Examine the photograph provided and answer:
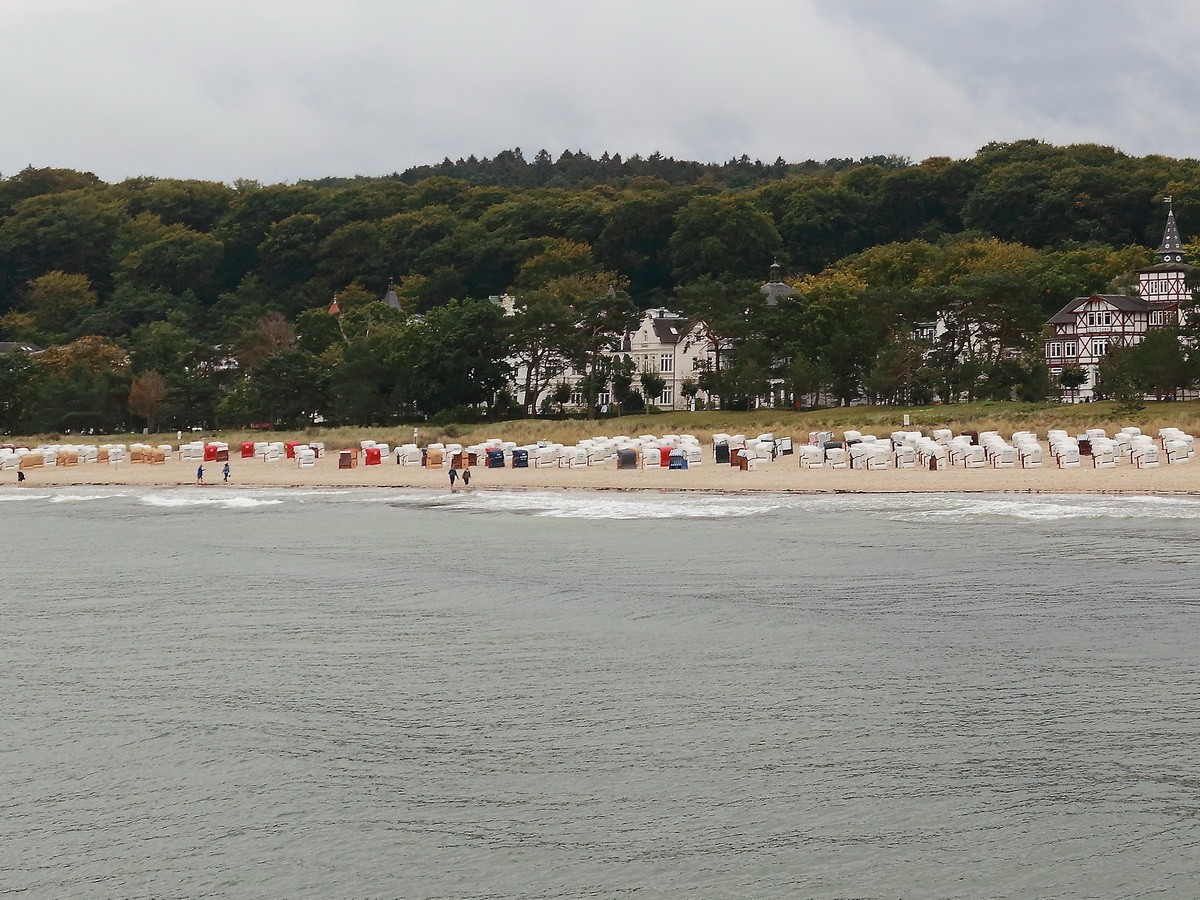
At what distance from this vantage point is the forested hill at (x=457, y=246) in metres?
105

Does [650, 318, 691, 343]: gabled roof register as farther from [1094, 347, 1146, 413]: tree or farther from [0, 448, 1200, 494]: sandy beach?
[0, 448, 1200, 494]: sandy beach

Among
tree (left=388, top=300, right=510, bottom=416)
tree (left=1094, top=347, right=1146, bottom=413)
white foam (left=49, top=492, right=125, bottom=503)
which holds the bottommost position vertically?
white foam (left=49, top=492, right=125, bottom=503)

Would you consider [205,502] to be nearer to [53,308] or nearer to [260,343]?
[260,343]

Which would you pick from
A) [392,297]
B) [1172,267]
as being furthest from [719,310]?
[392,297]

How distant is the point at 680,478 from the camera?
153 ft

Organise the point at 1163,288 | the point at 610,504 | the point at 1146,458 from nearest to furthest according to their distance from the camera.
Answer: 1. the point at 610,504
2. the point at 1146,458
3. the point at 1163,288

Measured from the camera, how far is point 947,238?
435 ft

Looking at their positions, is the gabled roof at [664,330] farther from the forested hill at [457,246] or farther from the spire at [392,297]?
the spire at [392,297]

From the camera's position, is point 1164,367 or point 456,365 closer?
point 1164,367

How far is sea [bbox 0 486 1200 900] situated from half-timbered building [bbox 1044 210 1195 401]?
63013mm

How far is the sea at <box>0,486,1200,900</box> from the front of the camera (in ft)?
43.1

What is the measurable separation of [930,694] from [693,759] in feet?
12.9

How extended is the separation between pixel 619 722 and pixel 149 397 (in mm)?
78627

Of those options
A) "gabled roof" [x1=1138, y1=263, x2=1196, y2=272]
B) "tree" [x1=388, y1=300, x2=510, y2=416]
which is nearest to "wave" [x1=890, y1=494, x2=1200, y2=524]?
"tree" [x1=388, y1=300, x2=510, y2=416]
